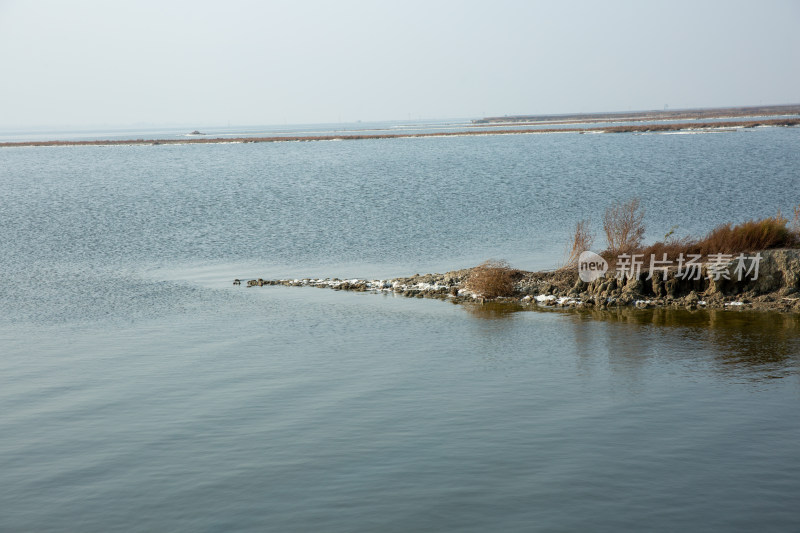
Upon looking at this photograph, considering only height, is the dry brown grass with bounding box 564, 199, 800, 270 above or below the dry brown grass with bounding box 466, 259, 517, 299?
above

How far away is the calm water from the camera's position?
1194cm

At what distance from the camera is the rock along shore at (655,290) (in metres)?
24.4

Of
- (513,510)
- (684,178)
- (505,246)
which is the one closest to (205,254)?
(505,246)

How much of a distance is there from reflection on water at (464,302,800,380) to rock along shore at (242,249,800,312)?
0.66m

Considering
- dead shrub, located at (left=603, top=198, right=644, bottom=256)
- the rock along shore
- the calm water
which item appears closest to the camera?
the calm water

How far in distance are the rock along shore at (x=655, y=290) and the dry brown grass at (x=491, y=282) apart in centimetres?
25

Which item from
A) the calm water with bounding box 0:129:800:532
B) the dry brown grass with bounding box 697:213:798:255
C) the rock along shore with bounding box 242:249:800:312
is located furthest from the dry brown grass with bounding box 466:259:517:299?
the dry brown grass with bounding box 697:213:798:255

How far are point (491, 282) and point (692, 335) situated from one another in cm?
756

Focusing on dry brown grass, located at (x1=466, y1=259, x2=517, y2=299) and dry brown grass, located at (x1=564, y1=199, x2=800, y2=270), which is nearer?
dry brown grass, located at (x1=564, y1=199, x2=800, y2=270)

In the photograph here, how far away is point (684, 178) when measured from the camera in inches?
2457

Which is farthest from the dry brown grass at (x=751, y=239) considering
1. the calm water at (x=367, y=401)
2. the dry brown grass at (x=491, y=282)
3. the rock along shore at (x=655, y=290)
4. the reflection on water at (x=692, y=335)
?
the dry brown grass at (x=491, y=282)

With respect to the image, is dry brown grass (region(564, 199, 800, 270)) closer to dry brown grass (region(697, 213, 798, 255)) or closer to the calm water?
dry brown grass (region(697, 213, 798, 255))

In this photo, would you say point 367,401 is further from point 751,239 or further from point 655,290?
A: point 751,239

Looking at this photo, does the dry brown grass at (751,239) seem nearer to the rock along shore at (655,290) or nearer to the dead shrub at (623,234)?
the rock along shore at (655,290)
